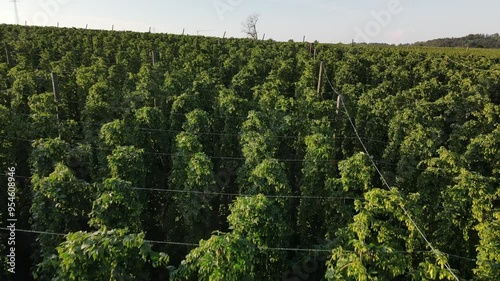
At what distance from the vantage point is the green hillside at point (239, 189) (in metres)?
5.59

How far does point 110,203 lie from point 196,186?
7.51 feet

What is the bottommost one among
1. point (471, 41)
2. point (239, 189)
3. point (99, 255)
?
point (239, 189)

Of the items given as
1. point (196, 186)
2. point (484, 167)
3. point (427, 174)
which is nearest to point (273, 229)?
point (196, 186)

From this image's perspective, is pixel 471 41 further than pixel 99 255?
Yes

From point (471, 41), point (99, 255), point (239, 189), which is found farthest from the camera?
point (471, 41)

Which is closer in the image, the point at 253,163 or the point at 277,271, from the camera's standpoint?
the point at 277,271

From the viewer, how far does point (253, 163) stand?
30.5ft

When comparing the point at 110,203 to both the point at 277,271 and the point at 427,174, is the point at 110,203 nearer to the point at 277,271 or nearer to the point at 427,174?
the point at 277,271

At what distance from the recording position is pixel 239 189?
9375mm

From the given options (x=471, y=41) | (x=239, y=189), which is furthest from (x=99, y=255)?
(x=471, y=41)

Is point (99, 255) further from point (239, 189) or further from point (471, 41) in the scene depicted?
point (471, 41)

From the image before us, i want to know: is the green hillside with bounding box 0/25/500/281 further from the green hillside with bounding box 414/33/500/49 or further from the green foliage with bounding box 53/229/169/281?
the green hillside with bounding box 414/33/500/49

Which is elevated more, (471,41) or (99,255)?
(471,41)

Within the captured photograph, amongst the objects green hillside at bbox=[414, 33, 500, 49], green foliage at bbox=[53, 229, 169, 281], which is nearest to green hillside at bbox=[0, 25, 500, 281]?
green foliage at bbox=[53, 229, 169, 281]
